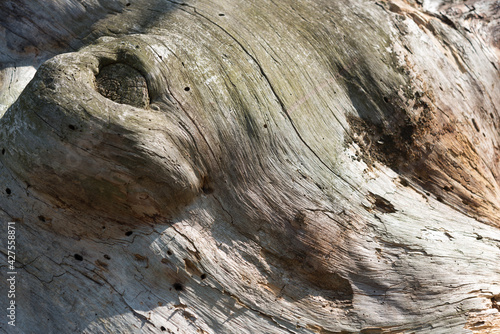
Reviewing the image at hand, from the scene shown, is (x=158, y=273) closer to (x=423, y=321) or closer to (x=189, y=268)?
(x=189, y=268)

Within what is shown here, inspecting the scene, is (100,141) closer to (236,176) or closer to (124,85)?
(124,85)

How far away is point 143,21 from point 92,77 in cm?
101

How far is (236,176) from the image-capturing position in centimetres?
287

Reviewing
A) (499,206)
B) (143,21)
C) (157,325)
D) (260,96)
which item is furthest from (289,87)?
(499,206)

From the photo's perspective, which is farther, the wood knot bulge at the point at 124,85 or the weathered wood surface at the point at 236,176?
the wood knot bulge at the point at 124,85

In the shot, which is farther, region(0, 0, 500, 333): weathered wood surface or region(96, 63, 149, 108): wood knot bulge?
region(96, 63, 149, 108): wood knot bulge

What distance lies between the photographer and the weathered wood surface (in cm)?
253

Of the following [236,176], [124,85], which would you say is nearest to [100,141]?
[124,85]

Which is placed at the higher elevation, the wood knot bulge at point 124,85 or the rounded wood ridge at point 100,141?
the wood knot bulge at point 124,85

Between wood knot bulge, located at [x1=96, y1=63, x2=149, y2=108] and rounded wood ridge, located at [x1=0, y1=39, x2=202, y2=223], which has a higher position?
wood knot bulge, located at [x1=96, y1=63, x2=149, y2=108]

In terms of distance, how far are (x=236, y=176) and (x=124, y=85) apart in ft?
3.02

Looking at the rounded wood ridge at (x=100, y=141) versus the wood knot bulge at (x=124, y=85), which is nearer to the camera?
the rounded wood ridge at (x=100, y=141)

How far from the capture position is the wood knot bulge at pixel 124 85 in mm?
2646

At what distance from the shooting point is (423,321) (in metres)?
2.90
